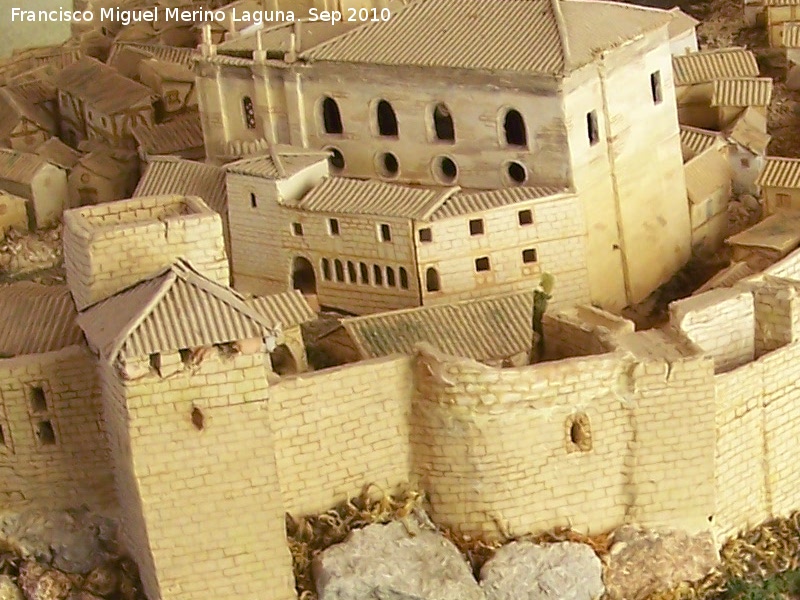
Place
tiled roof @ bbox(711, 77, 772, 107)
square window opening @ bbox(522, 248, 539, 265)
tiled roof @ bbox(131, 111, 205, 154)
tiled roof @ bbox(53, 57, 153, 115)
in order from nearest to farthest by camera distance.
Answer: square window opening @ bbox(522, 248, 539, 265), tiled roof @ bbox(131, 111, 205, 154), tiled roof @ bbox(711, 77, 772, 107), tiled roof @ bbox(53, 57, 153, 115)

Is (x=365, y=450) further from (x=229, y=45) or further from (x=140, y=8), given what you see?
(x=140, y=8)

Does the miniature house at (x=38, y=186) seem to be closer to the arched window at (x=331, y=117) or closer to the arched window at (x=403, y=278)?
the arched window at (x=331, y=117)

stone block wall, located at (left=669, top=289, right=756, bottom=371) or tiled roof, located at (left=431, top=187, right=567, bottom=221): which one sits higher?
tiled roof, located at (left=431, top=187, right=567, bottom=221)

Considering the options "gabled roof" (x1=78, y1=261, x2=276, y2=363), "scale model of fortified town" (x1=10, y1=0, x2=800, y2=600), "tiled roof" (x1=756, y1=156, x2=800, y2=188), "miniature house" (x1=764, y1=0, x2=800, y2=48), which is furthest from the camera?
"miniature house" (x1=764, y1=0, x2=800, y2=48)

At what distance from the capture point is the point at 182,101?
40.2m

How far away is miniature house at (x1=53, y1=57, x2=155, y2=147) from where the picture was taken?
129 ft

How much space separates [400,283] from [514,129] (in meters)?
3.31

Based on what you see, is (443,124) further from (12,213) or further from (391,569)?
(12,213)

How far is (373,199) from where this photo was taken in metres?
31.1

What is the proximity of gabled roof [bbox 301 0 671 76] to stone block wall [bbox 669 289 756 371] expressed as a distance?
4.68m

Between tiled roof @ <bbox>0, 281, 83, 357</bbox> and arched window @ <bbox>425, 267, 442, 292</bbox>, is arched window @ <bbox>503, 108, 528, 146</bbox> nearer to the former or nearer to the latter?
arched window @ <bbox>425, 267, 442, 292</bbox>

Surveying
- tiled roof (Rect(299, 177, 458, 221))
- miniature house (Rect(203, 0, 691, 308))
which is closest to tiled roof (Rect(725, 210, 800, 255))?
miniature house (Rect(203, 0, 691, 308))

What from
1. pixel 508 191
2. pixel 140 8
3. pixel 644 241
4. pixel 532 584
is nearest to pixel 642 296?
pixel 644 241

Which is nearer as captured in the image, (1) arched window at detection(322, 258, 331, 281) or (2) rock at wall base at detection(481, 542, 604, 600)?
(2) rock at wall base at detection(481, 542, 604, 600)
